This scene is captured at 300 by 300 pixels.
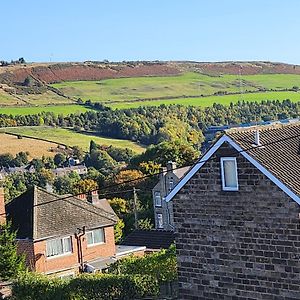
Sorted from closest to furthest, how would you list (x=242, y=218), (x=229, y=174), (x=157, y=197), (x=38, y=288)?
(x=242, y=218)
(x=229, y=174)
(x=38, y=288)
(x=157, y=197)

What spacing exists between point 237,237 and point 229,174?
1915 mm

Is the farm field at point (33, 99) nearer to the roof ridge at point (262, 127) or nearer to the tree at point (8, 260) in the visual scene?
the tree at point (8, 260)

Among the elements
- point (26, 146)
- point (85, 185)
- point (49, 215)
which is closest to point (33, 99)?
Answer: point (26, 146)

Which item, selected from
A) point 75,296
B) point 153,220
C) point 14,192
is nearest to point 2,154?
point 14,192

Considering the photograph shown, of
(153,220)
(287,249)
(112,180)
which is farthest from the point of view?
(112,180)

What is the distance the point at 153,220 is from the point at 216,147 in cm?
3908

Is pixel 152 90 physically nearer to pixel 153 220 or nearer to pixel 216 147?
pixel 153 220

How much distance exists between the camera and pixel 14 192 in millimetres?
78375

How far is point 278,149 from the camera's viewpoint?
22422mm

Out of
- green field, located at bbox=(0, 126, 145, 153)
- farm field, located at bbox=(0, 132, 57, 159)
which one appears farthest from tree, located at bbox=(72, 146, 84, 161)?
farm field, located at bbox=(0, 132, 57, 159)

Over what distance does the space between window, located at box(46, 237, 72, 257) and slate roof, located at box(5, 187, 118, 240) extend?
46 cm

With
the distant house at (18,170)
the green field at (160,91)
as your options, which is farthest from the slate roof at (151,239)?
the green field at (160,91)

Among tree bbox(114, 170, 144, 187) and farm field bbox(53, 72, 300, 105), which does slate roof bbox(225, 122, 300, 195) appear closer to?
tree bbox(114, 170, 144, 187)

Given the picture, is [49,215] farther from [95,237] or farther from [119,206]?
[119,206]
